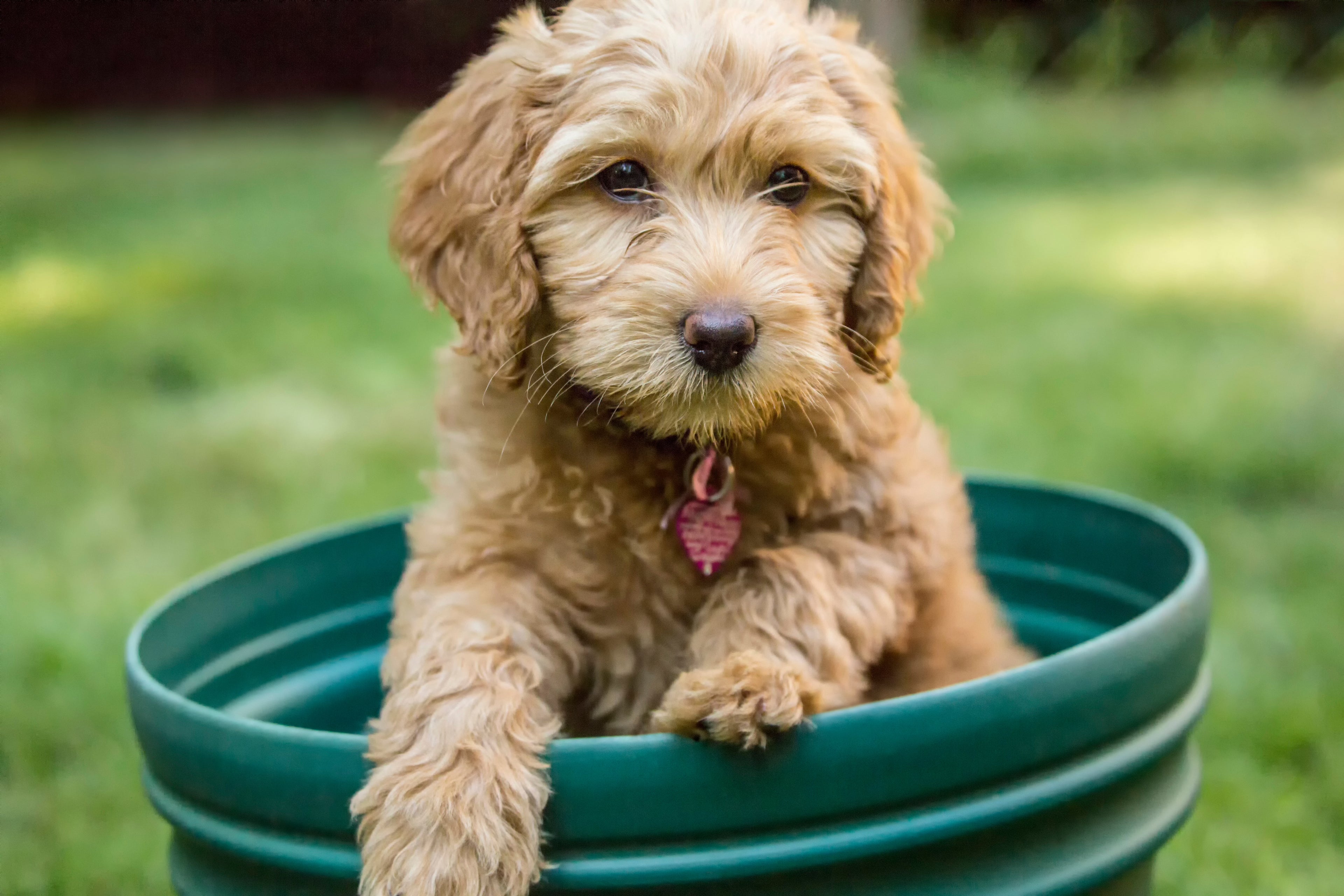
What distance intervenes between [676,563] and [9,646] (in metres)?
2.71

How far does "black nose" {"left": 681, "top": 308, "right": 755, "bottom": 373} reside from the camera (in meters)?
2.26

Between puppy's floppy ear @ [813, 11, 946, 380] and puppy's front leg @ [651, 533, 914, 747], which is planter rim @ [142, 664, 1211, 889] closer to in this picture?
puppy's front leg @ [651, 533, 914, 747]

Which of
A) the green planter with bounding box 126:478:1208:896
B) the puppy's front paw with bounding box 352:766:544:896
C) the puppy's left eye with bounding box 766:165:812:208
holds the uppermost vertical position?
the puppy's left eye with bounding box 766:165:812:208

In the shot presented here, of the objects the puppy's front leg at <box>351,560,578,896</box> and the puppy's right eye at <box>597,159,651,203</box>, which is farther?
the puppy's right eye at <box>597,159,651,203</box>

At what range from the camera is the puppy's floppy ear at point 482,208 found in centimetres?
253

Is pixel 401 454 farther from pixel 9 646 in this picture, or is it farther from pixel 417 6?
pixel 417 6

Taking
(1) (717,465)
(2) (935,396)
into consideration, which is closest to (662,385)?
(1) (717,465)

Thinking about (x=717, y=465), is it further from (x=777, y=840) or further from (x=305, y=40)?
(x=305, y=40)

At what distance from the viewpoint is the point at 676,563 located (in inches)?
103

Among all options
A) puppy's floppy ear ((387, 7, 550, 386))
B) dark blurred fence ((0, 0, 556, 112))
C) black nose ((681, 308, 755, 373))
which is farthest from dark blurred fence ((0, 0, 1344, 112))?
black nose ((681, 308, 755, 373))

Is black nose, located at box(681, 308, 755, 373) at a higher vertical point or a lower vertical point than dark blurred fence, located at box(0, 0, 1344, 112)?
higher

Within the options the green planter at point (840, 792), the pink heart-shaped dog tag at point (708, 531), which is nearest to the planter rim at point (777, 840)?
the green planter at point (840, 792)

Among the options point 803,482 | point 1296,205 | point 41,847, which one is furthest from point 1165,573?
point 1296,205

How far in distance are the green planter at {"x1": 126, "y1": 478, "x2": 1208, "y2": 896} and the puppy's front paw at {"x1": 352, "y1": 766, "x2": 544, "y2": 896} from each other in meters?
0.03
